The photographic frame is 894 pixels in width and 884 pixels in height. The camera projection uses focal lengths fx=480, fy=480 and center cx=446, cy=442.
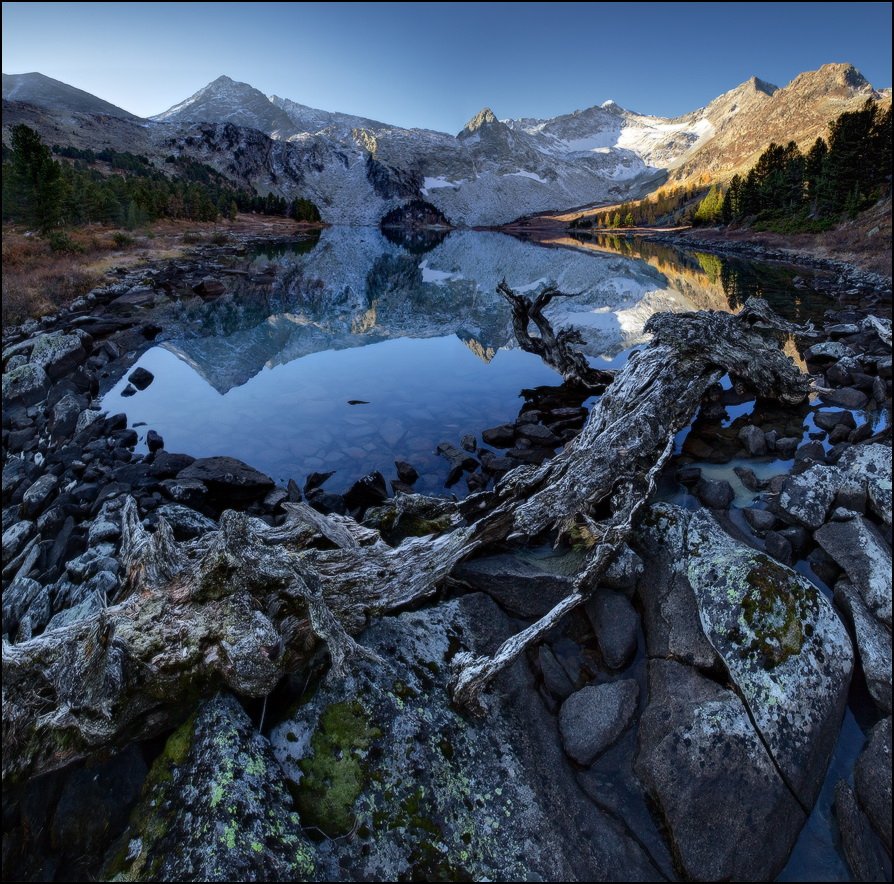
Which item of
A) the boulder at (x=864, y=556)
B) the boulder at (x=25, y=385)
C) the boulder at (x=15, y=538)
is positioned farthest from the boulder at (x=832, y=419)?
the boulder at (x=25, y=385)

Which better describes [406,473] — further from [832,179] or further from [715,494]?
[832,179]

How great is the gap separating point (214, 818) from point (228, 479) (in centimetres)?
792

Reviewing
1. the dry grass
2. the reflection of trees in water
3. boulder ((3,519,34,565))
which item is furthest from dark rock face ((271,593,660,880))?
the dry grass

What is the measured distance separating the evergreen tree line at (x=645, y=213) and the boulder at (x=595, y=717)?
644ft

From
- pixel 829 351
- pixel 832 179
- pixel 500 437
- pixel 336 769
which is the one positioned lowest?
pixel 336 769

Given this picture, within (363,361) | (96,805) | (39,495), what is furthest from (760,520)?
(363,361)

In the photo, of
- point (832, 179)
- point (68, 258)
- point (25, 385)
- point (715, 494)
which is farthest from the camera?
point (832, 179)

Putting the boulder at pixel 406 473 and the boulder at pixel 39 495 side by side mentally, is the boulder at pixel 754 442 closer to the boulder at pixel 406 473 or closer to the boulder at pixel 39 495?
the boulder at pixel 406 473

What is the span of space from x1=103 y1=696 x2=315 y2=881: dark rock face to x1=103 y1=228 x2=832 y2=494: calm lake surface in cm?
740

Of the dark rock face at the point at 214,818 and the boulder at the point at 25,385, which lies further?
the boulder at the point at 25,385

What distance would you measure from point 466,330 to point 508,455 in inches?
614

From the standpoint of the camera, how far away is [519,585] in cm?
712

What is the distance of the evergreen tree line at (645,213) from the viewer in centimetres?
17766

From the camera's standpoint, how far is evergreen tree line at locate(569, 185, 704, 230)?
17766 centimetres
